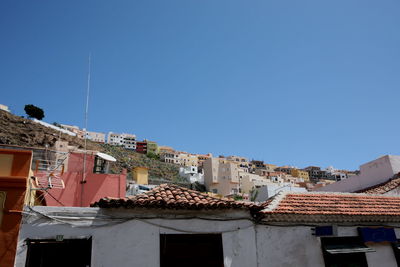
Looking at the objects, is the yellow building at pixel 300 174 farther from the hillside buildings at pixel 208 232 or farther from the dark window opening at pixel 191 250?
the dark window opening at pixel 191 250

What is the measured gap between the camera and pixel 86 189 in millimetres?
14086

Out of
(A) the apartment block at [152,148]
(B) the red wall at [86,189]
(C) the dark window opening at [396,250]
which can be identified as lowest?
(C) the dark window opening at [396,250]

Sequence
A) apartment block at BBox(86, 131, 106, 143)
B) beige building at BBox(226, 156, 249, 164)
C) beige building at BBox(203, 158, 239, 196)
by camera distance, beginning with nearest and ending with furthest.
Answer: beige building at BBox(203, 158, 239, 196)
beige building at BBox(226, 156, 249, 164)
apartment block at BBox(86, 131, 106, 143)

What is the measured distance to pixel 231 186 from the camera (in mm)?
63656

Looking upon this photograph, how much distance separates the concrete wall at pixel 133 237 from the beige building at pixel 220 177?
55.0 metres

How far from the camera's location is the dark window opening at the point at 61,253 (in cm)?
691

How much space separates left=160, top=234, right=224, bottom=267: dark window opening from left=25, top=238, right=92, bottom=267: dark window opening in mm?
1854

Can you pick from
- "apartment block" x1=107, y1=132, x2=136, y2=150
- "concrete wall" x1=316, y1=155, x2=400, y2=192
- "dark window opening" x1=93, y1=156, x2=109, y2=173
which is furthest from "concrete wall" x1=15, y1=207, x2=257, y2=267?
"apartment block" x1=107, y1=132, x2=136, y2=150

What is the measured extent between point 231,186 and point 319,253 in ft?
180

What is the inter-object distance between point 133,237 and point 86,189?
7.45 meters

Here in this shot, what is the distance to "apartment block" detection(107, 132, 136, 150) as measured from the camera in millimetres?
122544

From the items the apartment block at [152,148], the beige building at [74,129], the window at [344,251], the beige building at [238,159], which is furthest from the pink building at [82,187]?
the apartment block at [152,148]

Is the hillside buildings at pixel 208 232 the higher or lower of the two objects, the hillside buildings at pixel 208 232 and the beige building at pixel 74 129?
the lower

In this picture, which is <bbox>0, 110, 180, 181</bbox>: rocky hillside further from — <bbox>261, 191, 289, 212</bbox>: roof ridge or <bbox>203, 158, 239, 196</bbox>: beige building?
<bbox>261, 191, 289, 212</bbox>: roof ridge
